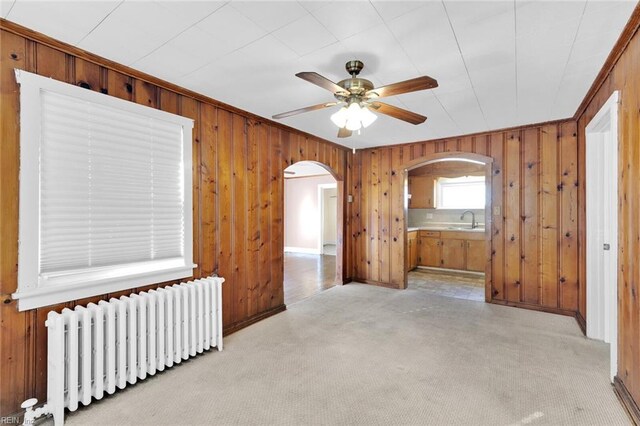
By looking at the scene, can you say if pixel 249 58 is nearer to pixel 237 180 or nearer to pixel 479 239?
pixel 237 180

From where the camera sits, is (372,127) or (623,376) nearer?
(623,376)

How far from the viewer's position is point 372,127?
394 centimetres

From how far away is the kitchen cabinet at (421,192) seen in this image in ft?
22.4

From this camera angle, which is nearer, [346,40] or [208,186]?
[346,40]

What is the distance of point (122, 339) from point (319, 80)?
2.17 meters

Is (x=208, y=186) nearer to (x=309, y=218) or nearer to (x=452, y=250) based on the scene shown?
(x=452, y=250)

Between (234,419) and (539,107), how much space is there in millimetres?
3947

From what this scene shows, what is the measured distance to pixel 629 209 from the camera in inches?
78.7

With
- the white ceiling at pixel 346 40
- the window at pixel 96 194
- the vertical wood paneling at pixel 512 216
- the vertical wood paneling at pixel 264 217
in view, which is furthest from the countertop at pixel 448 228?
the window at pixel 96 194

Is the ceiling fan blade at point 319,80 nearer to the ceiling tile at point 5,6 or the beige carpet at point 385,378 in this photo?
the ceiling tile at point 5,6

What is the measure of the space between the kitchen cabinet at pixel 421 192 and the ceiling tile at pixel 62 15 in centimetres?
622

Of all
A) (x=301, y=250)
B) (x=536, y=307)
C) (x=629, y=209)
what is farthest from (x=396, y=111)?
(x=301, y=250)

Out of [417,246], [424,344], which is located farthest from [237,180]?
[417,246]

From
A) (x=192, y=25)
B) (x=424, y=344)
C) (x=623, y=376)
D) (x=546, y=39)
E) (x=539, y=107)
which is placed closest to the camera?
(x=192, y=25)
